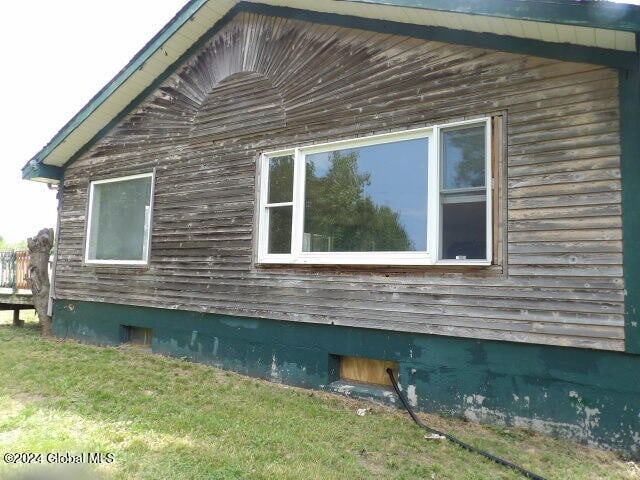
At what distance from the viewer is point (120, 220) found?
26.8ft

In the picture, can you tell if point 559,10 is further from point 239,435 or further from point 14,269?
A: point 14,269

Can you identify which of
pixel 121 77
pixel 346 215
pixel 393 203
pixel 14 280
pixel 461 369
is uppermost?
pixel 121 77

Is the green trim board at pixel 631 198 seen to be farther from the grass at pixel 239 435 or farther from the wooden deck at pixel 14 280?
the wooden deck at pixel 14 280

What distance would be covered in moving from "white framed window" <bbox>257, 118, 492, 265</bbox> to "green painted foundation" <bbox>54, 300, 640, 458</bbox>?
0.89 metres

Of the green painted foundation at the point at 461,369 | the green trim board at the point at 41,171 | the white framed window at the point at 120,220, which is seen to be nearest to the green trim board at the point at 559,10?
the green painted foundation at the point at 461,369

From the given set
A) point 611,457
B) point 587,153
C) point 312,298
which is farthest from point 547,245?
point 312,298

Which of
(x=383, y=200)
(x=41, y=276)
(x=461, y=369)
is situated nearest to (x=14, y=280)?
(x=41, y=276)

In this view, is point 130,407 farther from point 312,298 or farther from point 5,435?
point 312,298

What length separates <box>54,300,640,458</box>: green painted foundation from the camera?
392cm

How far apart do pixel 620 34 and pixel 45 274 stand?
964cm

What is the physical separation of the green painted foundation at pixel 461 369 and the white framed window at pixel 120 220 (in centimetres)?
173

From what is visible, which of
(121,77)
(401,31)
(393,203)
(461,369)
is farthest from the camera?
(121,77)

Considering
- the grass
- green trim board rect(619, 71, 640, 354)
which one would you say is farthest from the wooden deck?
green trim board rect(619, 71, 640, 354)

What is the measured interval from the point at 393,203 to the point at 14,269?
32.1 feet
